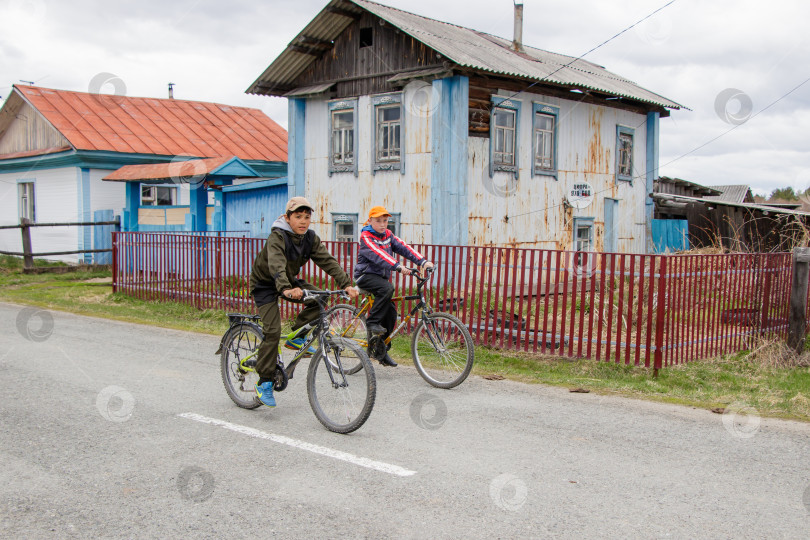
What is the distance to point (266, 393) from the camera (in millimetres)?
6180

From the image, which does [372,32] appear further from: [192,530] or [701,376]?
[192,530]

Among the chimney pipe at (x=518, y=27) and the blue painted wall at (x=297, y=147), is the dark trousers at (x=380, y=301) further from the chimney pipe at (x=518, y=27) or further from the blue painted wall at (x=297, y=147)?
the chimney pipe at (x=518, y=27)

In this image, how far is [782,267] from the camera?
9766mm

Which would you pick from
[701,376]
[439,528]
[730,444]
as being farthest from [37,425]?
[701,376]

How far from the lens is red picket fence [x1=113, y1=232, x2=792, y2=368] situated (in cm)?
817

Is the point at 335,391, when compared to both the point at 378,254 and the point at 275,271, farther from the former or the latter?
the point at 378,254

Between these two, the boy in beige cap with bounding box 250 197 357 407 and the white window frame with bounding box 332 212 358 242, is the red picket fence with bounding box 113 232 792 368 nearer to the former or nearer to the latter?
the boy in beige cap with bounding box 250 197 357 407

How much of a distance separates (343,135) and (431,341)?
1058 centimetres

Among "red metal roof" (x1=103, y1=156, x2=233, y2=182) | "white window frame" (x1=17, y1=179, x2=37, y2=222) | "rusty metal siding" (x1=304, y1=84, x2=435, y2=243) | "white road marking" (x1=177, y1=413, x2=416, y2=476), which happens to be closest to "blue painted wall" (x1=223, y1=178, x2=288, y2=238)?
"red metal roof" (x1=103, y1=156, x2=233, y2=182)

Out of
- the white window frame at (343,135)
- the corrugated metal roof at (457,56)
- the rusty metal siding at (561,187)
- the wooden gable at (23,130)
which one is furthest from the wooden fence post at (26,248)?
the rusty metal siding at (561,187)

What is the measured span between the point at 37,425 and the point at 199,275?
803 centimetres

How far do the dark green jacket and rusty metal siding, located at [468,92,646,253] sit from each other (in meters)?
9.09

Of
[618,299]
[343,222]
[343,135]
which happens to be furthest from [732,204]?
[618,299]

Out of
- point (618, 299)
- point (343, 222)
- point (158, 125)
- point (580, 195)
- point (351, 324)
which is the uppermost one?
point (158, 125)
